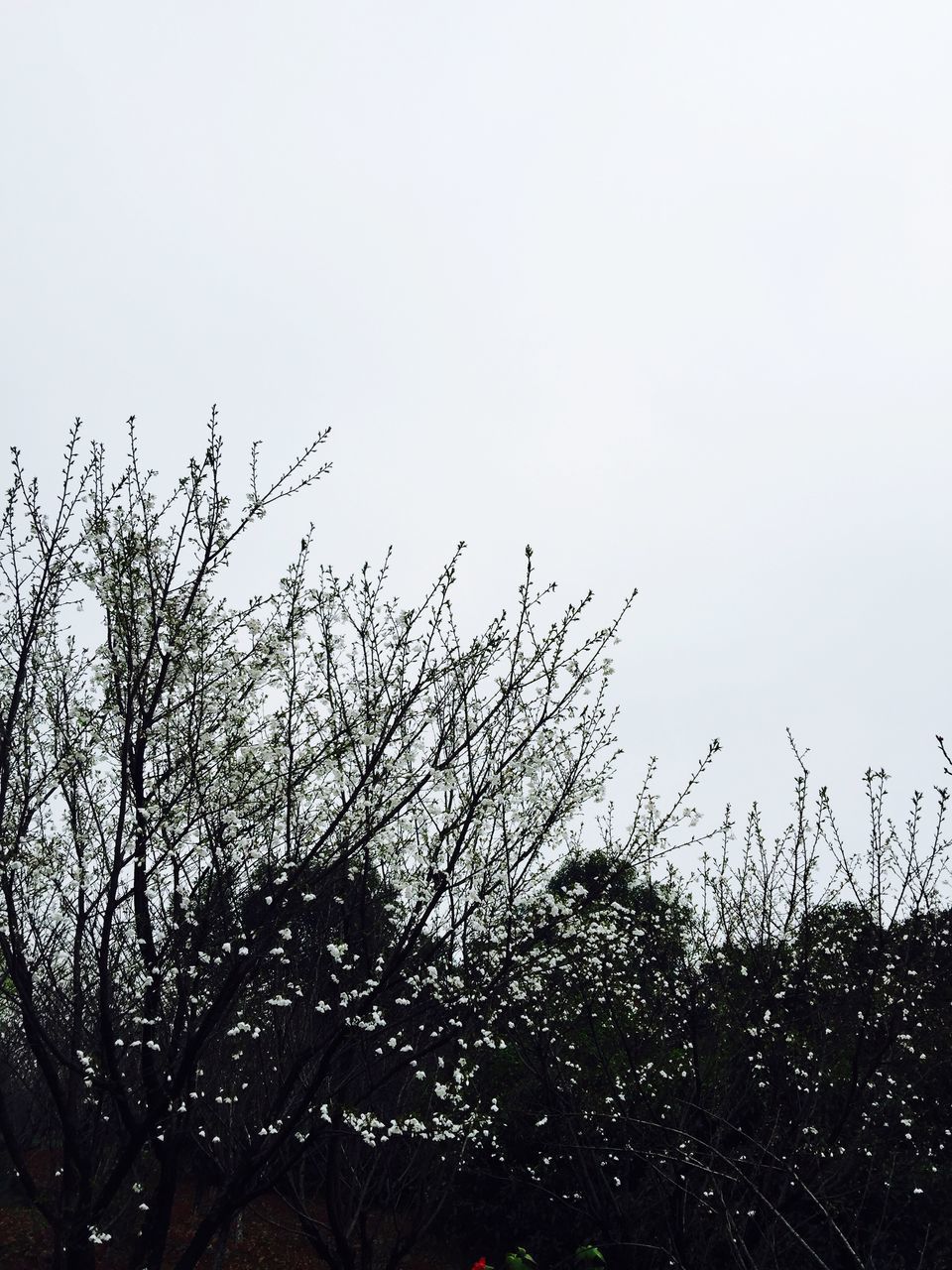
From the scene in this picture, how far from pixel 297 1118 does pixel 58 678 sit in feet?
12.8

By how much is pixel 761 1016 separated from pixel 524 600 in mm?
5841

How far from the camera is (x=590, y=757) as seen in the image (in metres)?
7.37

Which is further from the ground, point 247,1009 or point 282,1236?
point 247,1009

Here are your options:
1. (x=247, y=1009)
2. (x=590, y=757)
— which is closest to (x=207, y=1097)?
(x=247, y=1009)

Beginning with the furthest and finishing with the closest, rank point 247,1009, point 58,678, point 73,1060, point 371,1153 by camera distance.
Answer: point 371,1153
point 247,1009
point 58,678
point 73,1060

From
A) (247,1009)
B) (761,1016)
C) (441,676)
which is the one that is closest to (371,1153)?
(247,1009)

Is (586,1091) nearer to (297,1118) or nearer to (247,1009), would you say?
(247,1009)

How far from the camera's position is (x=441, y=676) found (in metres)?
6.64

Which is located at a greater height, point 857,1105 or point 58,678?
point 58,678

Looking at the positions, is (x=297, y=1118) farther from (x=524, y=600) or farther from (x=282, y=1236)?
(x=282, y=1236)

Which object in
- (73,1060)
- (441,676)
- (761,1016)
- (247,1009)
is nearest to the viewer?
(73,1060)

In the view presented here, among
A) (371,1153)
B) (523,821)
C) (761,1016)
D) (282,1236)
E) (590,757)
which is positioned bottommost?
(282,1236)

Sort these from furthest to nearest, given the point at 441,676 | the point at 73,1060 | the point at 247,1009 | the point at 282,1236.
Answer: the point at 282,1236
the point at 247,1009
the point at 441,676
the point at 73,1060

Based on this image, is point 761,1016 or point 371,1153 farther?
point 371,1153
